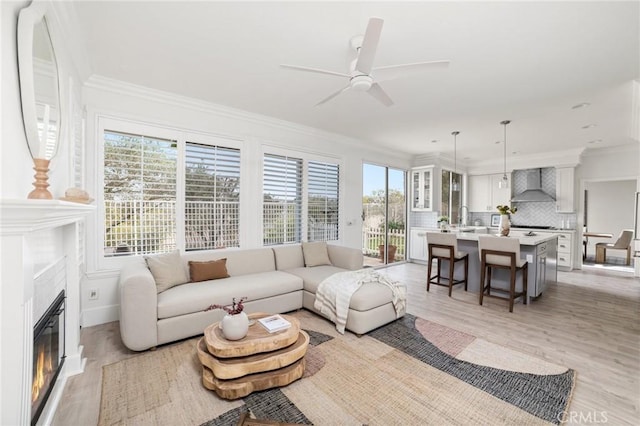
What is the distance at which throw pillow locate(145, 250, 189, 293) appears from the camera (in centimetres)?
289

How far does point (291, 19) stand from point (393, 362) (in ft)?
9.43

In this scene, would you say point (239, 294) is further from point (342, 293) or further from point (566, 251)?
point (566, 251)

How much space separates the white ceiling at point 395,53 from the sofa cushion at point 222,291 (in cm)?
226

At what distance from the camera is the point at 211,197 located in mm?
3795

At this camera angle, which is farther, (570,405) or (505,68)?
(505,68)

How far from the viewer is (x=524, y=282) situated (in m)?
3.87

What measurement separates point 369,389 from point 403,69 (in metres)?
2.40

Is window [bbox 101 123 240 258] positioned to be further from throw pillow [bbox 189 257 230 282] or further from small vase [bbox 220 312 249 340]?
small vase [bbox 220 312 249 340]

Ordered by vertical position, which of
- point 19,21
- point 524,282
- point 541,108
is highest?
point 541,108

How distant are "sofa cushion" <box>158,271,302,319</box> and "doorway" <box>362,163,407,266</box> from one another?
3.00 m

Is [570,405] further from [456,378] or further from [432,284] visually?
[432,284]

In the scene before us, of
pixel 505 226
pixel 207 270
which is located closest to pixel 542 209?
pixel 505 226

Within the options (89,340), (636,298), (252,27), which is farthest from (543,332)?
(89,340)

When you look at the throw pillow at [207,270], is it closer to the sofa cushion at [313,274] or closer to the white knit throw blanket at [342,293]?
the sofa cushion at [313,274]
